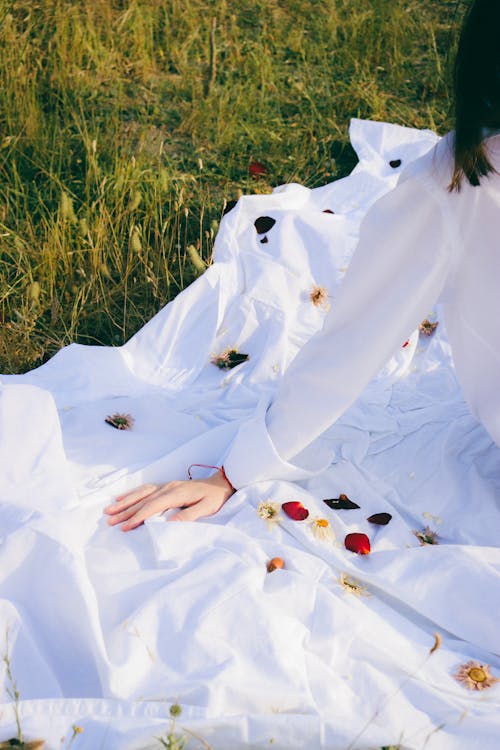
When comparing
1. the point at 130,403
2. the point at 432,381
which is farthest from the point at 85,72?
the point at 432,381

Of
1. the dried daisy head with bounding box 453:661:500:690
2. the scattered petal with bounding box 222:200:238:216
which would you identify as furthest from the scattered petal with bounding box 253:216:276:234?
the dried daisy head with bounding box 453:661:500:690

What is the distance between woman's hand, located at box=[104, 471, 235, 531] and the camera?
1937mm

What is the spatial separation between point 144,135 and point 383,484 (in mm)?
2058

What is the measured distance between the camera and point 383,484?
2137mm

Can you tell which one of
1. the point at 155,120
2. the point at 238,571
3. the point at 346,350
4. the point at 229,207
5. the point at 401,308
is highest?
the point at 401,308

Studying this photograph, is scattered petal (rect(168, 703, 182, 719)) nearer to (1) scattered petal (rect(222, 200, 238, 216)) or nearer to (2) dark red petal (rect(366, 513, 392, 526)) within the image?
(2) dark red petal (rect(366, 513, 392, 526))

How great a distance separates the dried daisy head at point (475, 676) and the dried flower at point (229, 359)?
1260 mm

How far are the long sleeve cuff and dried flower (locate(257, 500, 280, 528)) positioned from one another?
2.8 inches

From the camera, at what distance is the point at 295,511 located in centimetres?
195

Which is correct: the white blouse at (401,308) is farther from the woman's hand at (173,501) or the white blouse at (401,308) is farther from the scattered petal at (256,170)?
the scattered petal at (256,170)

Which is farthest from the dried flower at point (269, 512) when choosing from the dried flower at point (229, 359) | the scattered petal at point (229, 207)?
the scattered petal at point (229, 207)

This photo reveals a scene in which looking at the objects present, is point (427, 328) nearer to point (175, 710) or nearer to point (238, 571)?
point (238, 571)

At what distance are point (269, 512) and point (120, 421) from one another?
24.3 inches

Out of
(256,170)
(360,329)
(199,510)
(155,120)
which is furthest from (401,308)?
(155,120)
